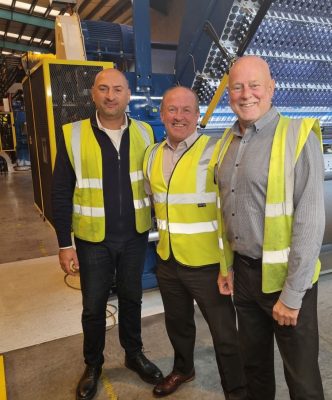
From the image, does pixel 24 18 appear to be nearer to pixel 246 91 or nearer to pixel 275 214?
pixel 246 91

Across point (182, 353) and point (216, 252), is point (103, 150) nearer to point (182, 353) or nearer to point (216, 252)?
point (216, 252)

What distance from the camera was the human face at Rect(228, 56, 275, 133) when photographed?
1.23 metres

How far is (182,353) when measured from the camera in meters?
1.88

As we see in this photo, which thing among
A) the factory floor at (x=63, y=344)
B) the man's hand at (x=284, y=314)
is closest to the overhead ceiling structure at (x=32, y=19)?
the factory floor at (x=63, y=344)

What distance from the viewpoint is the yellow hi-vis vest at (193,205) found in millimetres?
1554

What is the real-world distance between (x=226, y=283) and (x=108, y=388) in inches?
38.4

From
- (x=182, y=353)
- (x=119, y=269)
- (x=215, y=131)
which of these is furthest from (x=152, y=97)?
(x=182, y=353)

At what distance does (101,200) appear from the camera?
5.81 ft

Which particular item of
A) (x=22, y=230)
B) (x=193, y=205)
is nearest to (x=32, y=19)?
(x=22, y=230)

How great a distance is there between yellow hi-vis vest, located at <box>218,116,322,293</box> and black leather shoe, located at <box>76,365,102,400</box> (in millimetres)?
1173

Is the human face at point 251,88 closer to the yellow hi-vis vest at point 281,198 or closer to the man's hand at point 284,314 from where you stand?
the yellow hi-vis vest at point 281,198

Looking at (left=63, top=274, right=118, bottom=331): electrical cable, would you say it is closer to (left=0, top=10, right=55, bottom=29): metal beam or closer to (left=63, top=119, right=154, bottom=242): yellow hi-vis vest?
(left=63, top=119, right=154, bottom=242): yellow hi-vis vest

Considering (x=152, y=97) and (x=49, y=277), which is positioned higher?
(x=152, y=97)

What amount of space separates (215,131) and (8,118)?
34.9 ft
